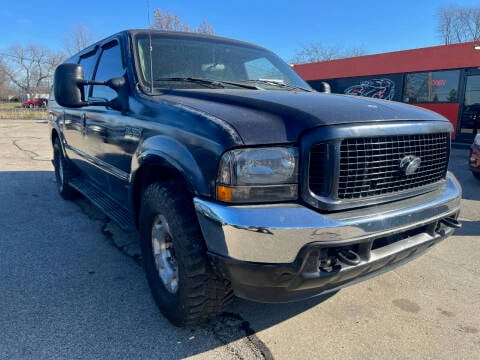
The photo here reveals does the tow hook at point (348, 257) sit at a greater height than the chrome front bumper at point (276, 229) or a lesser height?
lesser

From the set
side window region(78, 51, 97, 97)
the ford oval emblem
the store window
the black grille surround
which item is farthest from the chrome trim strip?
the store window

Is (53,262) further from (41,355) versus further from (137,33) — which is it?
(137,33)

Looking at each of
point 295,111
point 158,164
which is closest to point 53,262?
point 158,164

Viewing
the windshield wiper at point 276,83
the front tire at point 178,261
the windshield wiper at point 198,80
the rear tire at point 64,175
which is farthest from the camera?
the rear tire at point 64,175

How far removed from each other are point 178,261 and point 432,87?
1430 centimetres

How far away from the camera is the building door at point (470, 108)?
12461mm

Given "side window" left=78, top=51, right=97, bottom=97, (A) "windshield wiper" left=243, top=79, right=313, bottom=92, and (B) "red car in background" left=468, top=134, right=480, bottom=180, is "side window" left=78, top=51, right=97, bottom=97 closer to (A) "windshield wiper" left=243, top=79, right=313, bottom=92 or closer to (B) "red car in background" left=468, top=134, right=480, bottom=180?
(A) "windshield wiper" left=243, top=79, right=313, bottom=92

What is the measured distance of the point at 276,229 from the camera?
1.74 metres

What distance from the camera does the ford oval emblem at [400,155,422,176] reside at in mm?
2120

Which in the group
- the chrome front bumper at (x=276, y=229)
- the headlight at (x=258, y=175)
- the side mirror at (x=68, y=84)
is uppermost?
the side mirror at (x=68, y=84)

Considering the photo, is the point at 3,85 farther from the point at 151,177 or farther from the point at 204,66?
the point at 151,177

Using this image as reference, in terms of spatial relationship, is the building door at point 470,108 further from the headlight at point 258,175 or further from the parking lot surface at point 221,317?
the headlight at point 258,175

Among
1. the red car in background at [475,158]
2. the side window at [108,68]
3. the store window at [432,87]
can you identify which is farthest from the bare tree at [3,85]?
the red car in background at [475,158]

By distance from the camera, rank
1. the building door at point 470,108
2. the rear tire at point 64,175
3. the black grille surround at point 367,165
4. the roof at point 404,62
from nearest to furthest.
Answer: the black grille surround at point 367,165 → the rear tire at point 64,175 → the building door at point 470,108 → the roof at point 404,62
